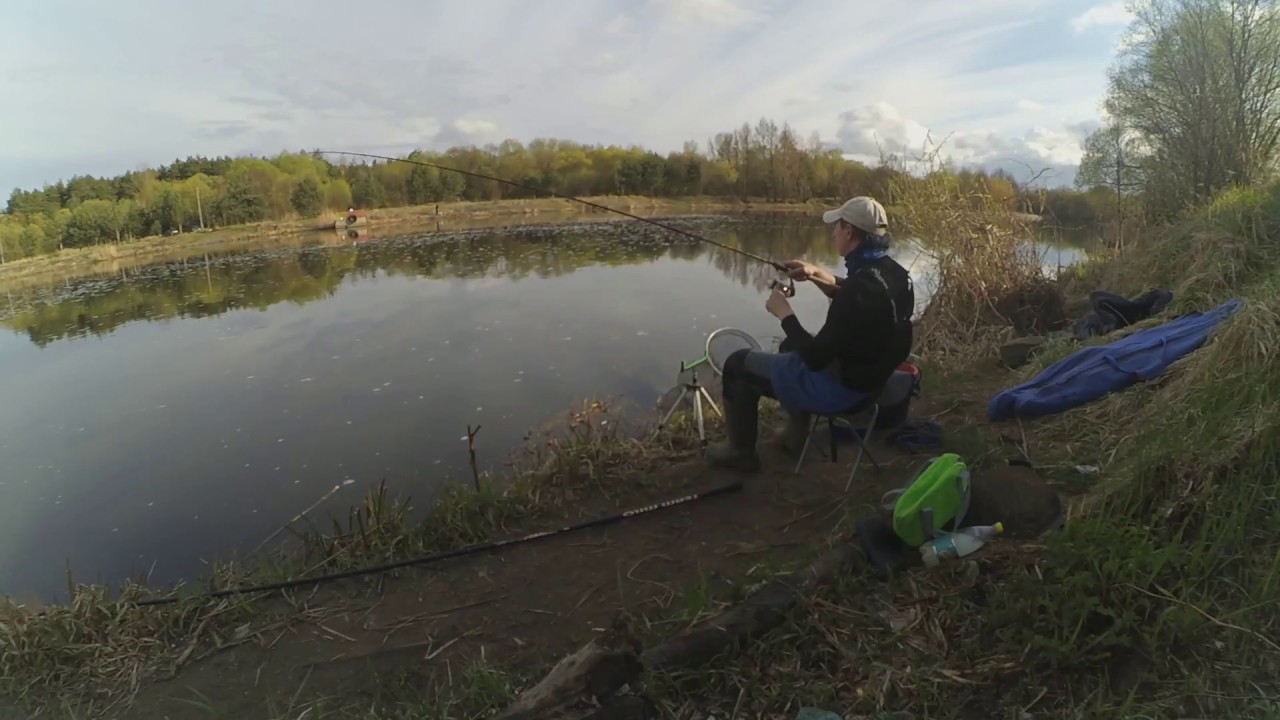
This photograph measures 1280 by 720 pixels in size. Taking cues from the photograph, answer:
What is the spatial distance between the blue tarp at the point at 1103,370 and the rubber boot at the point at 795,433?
118cm

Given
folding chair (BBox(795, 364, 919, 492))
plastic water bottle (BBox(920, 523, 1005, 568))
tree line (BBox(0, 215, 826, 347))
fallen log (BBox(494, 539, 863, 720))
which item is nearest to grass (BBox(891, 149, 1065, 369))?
folding chair (BBox(795, 364, 919, 492))

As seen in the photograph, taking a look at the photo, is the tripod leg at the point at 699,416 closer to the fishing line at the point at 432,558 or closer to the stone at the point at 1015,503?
the fishing line at the point at 432,558

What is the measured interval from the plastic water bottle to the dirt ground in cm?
63

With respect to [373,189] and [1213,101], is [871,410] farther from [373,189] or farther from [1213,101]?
[373,189]

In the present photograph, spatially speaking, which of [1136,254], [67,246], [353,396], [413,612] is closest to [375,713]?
[413,612]

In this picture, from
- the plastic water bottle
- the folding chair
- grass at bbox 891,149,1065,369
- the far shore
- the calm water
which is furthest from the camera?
the far shore

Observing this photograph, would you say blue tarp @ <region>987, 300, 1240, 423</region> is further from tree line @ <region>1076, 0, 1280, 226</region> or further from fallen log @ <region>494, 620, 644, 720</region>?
tree line @ <region>1076, 0, 1280, 226</region>

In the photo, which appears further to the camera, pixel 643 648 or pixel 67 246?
pixel 67 246

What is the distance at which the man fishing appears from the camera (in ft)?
9.89

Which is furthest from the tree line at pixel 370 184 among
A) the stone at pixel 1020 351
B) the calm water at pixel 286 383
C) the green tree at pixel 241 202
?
the stone at pixel 1020 351

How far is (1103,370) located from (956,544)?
205 cm

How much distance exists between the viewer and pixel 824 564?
2.43 metres

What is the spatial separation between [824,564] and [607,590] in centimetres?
98

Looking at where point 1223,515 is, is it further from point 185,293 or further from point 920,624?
point 185,293
